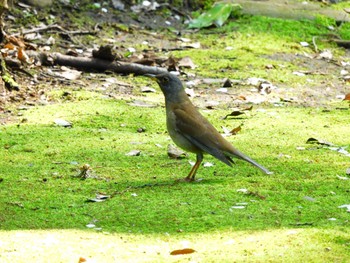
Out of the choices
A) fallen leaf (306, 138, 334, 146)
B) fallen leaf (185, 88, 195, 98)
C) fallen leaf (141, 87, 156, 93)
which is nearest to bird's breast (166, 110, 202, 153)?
fallen leaf (306, 138, 334, 146)

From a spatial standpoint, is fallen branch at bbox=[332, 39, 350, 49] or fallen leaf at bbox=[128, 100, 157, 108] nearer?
fallen leaf at bbox=[128, 100, 157, 108]

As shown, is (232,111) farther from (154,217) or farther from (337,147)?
(154,217)

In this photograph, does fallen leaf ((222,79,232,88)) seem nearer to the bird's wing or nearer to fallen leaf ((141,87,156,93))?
fallen leaf ((141,87,156,93))

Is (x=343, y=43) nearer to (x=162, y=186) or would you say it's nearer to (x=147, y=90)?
(x=147, y=90)

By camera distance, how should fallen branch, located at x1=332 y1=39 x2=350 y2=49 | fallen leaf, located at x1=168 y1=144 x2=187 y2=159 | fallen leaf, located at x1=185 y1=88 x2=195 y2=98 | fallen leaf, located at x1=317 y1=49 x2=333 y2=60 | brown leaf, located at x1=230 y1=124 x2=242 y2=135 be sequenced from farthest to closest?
fallen branch, located at x1=332 y1=39 x2=350 y2=49
fallen leaf, located at x1=317 y1=49 x2=333 y2=60
fallen leaf, located at x1=185 y1=88 x2=195 y2=98
brown leaf, located at x1=230 y1=124 x2=242 y2=135
fallen leaf, located at x1=168 y1=144 x2=187 y2=159

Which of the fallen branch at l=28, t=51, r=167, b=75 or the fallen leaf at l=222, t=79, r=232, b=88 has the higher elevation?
the fallen branch at l=28, t=51, r=167, b=75

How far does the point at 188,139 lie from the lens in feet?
19.9

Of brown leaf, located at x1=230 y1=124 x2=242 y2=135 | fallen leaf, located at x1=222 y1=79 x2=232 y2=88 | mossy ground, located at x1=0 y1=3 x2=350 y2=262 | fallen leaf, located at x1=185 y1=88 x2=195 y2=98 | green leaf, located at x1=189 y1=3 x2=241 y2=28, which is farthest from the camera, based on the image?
green leaf, located at x1=189 y1=3 x2=241 y2=28

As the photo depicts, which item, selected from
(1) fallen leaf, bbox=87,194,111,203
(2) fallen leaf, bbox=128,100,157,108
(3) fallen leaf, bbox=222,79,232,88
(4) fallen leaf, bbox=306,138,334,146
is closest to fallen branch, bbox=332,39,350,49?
(3) fallen leaf, bbox=222,79,232,88

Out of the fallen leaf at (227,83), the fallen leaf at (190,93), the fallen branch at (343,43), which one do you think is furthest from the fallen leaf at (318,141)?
the fallen branch at (343,43)

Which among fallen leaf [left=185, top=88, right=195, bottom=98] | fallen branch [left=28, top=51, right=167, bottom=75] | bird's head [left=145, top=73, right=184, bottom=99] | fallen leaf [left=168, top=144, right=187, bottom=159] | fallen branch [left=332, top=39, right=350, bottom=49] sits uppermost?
bird's head [left=145, top=73, right=184, bottom=99]

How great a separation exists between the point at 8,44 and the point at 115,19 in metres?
Answer: 2.95

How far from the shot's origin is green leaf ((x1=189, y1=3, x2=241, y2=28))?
496 inches

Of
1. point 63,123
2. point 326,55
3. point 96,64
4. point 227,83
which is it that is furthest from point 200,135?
point 326,55
